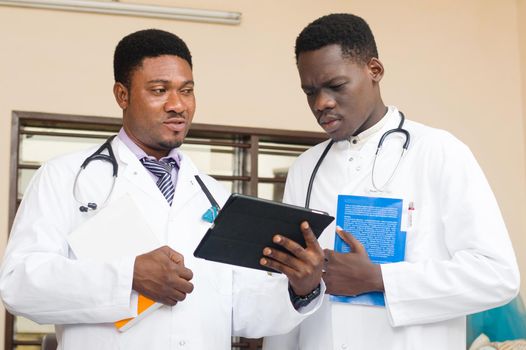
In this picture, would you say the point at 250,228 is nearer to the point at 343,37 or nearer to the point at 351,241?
the point at 351,241

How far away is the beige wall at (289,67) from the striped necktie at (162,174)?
199cm

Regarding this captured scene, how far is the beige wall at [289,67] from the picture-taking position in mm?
4199

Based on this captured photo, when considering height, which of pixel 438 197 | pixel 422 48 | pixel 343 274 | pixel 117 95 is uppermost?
pixel 422 48

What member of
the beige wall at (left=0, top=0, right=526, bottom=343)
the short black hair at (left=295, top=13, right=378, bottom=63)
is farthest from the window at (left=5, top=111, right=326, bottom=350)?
the short black hair at (left=295, top=13, right=378, bottom=63)

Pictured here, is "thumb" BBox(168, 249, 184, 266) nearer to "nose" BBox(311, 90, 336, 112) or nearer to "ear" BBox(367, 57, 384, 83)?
"nose" BBox(311, 90, 336, 112)

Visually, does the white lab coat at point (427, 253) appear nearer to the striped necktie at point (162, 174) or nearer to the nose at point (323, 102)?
the nose at point (323, 102)

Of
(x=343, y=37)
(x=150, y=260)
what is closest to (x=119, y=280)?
(x=150, y=260)

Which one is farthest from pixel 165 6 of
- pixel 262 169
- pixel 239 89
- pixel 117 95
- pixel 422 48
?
pixel 117 95

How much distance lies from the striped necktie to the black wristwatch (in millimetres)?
424

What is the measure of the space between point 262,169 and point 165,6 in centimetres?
103

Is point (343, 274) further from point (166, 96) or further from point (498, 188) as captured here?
point (498, 188)

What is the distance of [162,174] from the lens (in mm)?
2330

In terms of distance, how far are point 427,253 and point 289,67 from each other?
250 cm

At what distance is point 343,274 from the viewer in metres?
2.12
